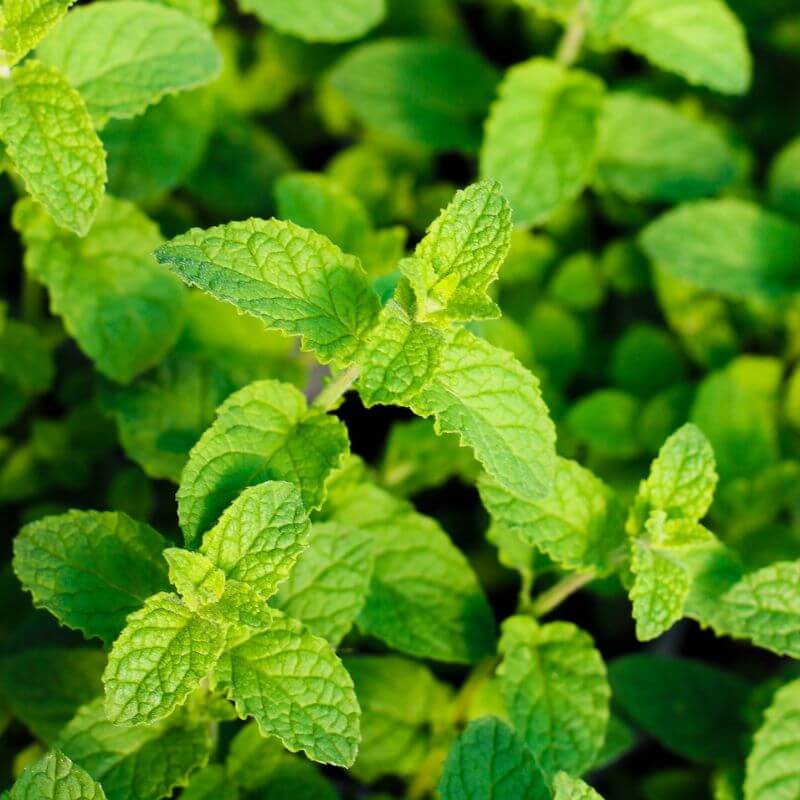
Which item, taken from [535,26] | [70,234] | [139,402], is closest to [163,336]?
[139,402]

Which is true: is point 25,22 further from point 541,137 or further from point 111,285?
point 541,137

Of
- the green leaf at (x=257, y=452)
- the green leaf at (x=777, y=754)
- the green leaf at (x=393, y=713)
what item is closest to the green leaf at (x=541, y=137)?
the green leaf at (x=257, y=452)

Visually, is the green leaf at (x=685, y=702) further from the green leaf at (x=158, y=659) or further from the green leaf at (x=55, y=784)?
the green leaf at (x=55, y=784)

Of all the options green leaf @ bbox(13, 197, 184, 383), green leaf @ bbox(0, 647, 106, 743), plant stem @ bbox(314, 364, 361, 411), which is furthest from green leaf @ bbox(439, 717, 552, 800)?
green leaf @ bbox(13, 197, 184, 383)

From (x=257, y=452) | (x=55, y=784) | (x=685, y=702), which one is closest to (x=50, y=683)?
(x=55, y=784)

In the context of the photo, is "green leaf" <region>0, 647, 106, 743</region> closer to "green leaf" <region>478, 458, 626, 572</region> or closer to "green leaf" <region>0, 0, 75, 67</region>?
"green leaf" <region>478, 458, 626, 572</region>

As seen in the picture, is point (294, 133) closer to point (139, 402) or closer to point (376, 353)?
point (139, 402)
